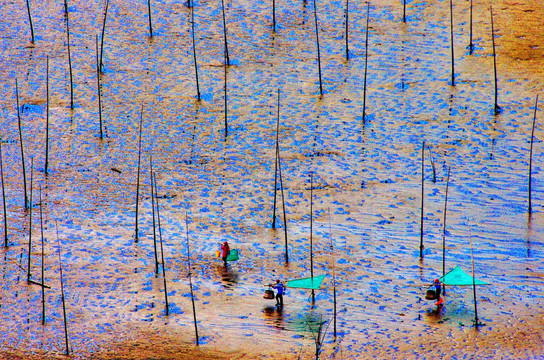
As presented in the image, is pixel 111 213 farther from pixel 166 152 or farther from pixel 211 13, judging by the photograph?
pixel 211 13

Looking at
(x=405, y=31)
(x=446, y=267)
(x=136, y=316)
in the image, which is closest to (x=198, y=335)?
(x=136, y=316)

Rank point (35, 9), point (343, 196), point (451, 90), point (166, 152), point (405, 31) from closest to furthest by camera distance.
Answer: point (343, 196) < point (166, 152) < point (451, 90) < point (405, 31) < point (35, 9)

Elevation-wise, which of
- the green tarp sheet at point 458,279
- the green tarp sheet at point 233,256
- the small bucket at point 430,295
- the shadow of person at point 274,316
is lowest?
the shadow of person at point 274,316

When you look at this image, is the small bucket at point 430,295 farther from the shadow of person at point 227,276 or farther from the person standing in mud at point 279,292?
the shadow of person at point 227,276

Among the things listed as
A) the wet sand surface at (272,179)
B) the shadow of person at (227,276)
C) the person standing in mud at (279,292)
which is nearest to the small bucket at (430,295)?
the wet sand surface at (272,179)

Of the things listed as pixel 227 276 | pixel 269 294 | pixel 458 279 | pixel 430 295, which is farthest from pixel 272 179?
pixel 458 279

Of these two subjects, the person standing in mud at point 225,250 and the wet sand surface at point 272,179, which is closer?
the wet sand surface at point 272,179

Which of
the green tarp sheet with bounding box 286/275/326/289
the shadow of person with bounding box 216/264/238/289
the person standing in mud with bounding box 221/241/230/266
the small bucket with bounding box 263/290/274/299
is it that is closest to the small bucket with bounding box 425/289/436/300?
the green tarp sheet with bounding box 286/275/326/289
